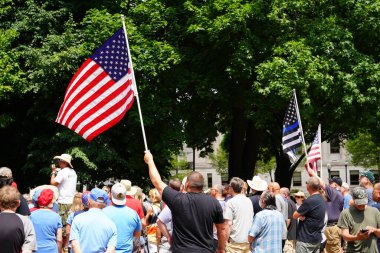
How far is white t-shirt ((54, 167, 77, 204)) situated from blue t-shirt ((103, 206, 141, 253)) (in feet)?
13.2

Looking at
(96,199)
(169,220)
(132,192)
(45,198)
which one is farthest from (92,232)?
(132,192)

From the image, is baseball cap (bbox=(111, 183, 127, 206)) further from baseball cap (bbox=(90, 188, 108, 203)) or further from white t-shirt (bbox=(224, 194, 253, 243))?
white t-shirt (bbox=(224, 194, 253, 243))

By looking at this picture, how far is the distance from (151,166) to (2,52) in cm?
1874

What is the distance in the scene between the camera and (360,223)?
8.95 meters

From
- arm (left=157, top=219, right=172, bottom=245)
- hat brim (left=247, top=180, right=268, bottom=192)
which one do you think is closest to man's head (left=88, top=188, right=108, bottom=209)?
arm (left=157, top=219, right=172, bottom=245)

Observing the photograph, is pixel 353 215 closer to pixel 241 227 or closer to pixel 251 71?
pixel 241 227

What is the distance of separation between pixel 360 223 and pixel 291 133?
998 centimetres

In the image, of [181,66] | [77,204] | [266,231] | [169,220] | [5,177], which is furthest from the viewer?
[181,66]

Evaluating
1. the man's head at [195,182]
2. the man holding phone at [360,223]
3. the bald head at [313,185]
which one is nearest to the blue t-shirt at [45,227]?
the man's head at [195,182]

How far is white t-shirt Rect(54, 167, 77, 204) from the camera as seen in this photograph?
1300cm

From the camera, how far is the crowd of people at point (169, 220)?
25.0 feet

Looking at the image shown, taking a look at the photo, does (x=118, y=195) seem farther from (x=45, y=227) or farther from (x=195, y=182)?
(x=195, y=182)

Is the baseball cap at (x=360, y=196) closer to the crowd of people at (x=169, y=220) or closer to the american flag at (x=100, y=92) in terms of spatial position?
the crowd of people at (x=169, y=220)

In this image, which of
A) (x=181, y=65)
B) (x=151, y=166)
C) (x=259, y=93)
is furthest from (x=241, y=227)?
(x=181, y=65)
